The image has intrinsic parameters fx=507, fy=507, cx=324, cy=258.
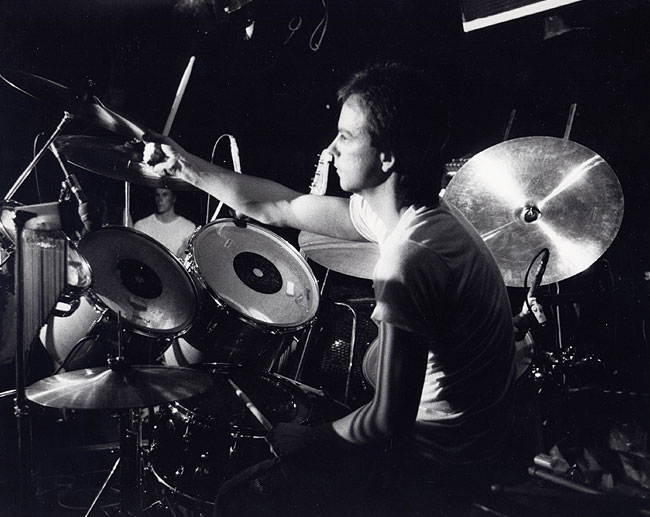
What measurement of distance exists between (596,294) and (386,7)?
1484 millimetres

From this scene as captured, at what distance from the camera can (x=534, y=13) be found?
6.54ft

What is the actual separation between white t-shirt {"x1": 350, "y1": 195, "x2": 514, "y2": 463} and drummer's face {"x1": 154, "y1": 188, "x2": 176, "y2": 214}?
71.5 inches

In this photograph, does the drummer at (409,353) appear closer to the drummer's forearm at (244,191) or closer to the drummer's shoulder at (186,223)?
the drummer's forearm at (244,191)

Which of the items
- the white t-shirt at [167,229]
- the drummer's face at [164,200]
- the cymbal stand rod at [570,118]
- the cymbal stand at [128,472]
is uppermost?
the cymbal stand rod at [570,118]

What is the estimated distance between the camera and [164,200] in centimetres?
265

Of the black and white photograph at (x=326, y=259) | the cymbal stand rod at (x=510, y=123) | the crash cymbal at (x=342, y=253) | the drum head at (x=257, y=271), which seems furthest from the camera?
the cymbal stand rod at (x=510, y=123)

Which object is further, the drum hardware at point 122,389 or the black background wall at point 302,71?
the black background wall at point 302,71

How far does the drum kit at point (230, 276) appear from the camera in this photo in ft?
5.36

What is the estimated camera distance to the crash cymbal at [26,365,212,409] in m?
1.42

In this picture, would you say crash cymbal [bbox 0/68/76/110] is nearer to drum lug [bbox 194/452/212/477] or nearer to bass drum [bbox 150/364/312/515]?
bass drum [bbox 150/364/312/515]

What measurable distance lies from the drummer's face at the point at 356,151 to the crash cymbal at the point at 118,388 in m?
0.80

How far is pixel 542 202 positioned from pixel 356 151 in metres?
0.95

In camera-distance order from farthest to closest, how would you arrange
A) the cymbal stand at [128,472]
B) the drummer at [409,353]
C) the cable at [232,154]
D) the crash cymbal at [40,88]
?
the cable at [232,154], the cymbal stand at [128,472], the crash cymbal at [40,88], the drummer at [409,353]

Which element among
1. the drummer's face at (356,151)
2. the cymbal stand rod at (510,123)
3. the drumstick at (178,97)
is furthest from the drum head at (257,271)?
the cymbal stand rod at (510,123)
